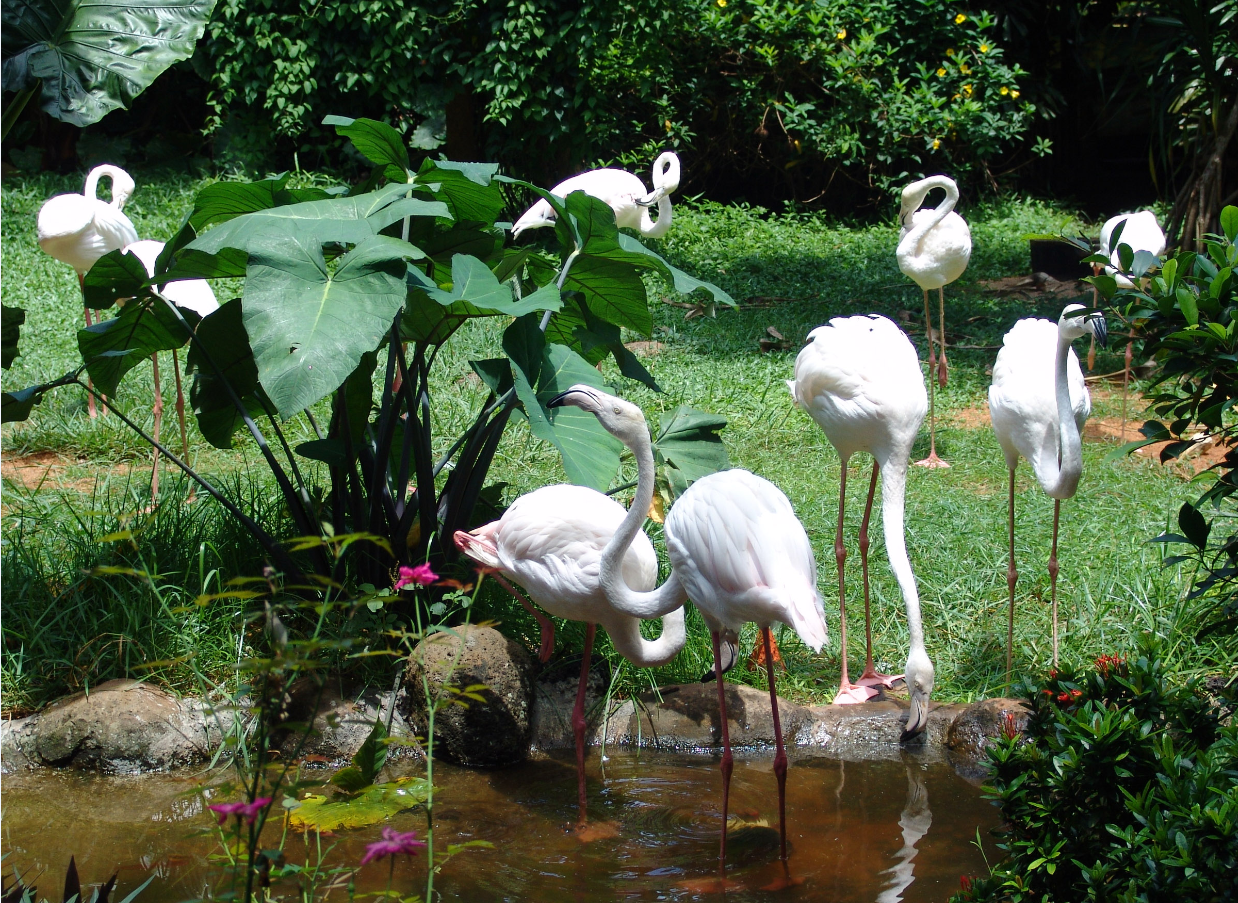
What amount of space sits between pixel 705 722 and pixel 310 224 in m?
2.02

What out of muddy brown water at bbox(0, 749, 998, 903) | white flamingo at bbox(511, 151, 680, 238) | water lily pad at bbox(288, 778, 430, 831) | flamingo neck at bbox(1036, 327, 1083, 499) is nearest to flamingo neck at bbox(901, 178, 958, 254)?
white flamingo at bbox(511, 151, 680, 238)

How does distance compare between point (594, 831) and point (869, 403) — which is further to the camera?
point (869, 403)

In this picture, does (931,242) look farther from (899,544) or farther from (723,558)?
(723,558)

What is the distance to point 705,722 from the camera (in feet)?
12.1

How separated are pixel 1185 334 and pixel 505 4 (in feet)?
28.3

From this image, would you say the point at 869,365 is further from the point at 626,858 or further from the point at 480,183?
the point at 626,858

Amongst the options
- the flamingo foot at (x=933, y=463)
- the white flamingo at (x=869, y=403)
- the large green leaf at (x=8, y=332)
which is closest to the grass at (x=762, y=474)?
the flamingo foot at (x=933, y=463)

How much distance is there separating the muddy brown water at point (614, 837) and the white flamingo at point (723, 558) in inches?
7.3

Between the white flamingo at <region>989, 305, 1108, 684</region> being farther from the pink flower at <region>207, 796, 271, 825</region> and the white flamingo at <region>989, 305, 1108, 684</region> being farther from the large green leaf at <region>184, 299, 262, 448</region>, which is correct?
the pink flower at <region>207, 796, 271, 825</region>

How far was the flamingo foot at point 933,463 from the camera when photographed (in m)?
6.08

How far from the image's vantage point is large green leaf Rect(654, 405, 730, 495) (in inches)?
156

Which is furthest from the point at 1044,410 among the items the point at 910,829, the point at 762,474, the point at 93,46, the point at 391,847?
the point at 93,46

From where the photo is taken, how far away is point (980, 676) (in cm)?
393

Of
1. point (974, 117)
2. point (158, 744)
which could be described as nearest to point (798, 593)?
point (158, 744)
